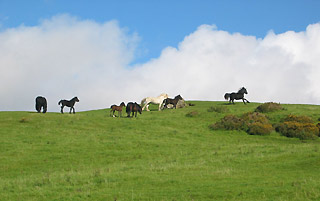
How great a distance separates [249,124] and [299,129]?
493 centimetres

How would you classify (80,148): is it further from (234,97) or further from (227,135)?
(234,97)

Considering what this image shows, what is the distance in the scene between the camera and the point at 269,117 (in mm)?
39281

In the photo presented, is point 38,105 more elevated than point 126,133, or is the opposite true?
point 38,105

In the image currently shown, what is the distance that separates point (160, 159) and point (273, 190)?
10.1 m

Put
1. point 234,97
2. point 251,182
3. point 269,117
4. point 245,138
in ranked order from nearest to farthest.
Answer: point 251,182 → point 245,138 → point 269,117 → point 234,97

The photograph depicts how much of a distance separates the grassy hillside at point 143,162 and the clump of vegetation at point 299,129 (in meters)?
0.99

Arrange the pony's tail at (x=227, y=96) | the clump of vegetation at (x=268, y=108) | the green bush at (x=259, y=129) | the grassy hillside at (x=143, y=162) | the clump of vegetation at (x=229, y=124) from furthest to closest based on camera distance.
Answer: the pony's tail at (x=227, y=96) < the clump of vegetation at (x=268, y=108) < the clump of vegetation at (x=229, y=124) < the green bush at (x=259, y=129) < the grassy hillside at (x=143, y=162)

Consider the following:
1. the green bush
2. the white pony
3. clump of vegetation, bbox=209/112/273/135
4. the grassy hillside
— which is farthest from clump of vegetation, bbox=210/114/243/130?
the white pony

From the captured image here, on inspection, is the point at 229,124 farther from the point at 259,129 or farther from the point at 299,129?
the point at 299,129

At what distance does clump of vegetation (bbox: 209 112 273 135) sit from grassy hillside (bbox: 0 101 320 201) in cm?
103

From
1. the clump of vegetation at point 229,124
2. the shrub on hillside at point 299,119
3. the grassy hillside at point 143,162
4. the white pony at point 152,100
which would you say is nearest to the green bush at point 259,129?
the grassy hillside at point 143,162

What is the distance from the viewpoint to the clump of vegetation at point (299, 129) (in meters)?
31.6

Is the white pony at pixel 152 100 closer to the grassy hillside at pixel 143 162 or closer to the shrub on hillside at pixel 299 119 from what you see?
the grassy hillside at pixel 143 162

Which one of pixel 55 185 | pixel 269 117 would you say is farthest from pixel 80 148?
pixel 269 117
